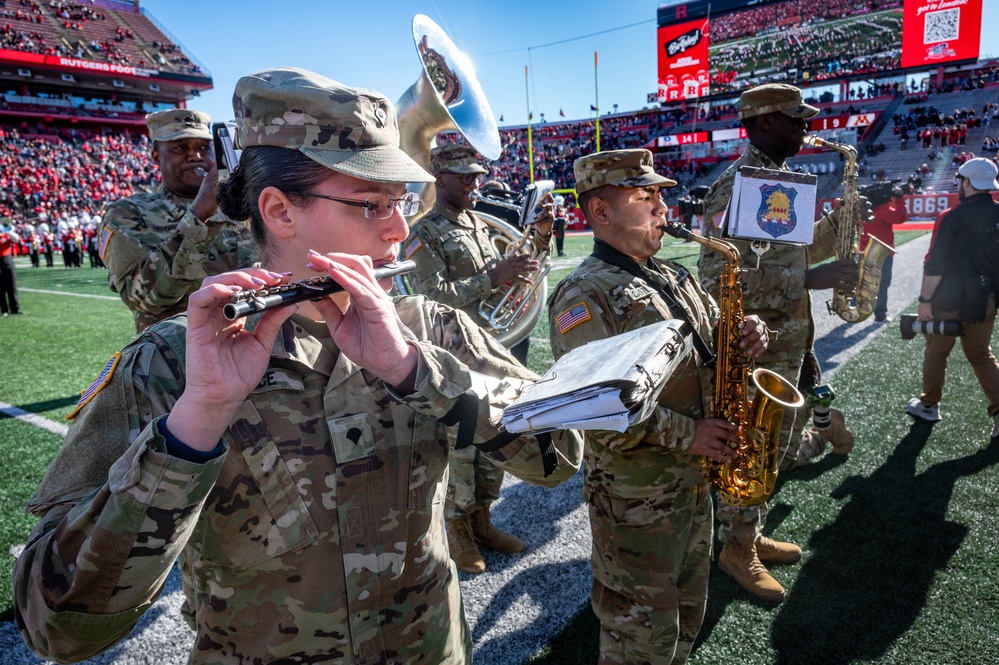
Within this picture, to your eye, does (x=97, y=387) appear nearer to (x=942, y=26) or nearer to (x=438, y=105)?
(x=438, y=105)

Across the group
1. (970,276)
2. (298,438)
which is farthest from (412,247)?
(970,276)

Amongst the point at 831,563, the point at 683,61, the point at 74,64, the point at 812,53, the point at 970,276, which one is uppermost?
the point at 74,64

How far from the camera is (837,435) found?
534 cm

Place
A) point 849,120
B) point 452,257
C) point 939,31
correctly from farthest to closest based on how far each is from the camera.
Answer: point 849,120
point 939,31
point 452,257

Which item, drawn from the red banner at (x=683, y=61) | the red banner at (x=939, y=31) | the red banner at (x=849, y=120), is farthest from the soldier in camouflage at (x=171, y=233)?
the red banner at (x=683, y=61)

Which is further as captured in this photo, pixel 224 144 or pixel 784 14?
pixel 784 14

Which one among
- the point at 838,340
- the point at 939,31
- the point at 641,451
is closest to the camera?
the point at 641,451

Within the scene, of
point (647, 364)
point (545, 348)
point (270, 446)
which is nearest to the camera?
point (647, 364)

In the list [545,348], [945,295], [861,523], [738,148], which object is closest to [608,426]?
[861,523]

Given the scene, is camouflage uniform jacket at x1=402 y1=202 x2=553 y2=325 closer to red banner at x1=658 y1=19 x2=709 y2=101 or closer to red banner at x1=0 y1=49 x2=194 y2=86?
red banner at x1=658 y1=19 x2=709 y2=101

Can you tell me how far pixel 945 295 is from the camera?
5.77 meters

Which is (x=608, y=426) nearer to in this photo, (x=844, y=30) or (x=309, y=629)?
(x=309, y=629)

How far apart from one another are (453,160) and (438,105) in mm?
1460

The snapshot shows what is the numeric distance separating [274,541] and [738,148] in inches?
1808
